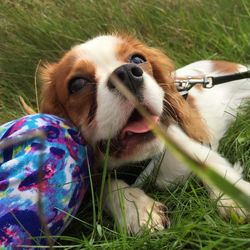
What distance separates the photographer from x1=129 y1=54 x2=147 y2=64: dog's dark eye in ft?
5.69

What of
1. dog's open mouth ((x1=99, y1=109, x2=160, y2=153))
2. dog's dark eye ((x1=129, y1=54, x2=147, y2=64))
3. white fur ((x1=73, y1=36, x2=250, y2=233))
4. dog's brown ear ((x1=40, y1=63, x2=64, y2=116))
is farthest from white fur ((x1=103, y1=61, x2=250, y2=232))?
dog's brown ear ((x1=40, y1=63, x2=64, y2=116))

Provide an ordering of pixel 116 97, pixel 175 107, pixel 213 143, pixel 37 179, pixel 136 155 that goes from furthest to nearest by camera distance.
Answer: pixel 213 143 → pixel 175 107 → pixel 136 155 → pixel 116 97 → pixel 37 179

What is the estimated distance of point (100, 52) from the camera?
1.68 m

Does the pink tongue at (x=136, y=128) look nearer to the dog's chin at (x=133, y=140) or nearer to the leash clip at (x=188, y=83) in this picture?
the dog's chin at (x=133, y=140)

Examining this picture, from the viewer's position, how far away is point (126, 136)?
4.99 ft

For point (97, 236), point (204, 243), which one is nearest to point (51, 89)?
point (97, 236)

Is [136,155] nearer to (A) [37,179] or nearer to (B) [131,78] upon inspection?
(B) [131,78]

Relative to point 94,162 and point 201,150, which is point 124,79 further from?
point 201,150

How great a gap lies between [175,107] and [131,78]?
0.44 m

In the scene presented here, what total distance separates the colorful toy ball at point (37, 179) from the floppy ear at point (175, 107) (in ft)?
1.35

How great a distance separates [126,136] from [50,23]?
185 centimetres

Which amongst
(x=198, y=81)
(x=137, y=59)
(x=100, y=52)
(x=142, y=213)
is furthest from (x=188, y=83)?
(x=142, y=213)

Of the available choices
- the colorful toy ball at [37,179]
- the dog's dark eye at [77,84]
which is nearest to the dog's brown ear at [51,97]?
the dog's dark eye at [77,84]

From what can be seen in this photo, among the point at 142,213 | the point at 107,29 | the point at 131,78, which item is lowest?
the point at 142,213
